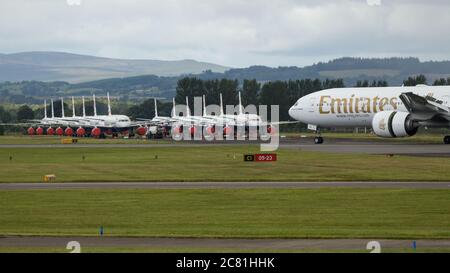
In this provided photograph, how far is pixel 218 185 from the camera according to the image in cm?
4797

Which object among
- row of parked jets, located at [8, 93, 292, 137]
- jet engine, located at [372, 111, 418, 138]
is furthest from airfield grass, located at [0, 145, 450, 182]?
row of parked jets, located at [8, 93, 292, 137]

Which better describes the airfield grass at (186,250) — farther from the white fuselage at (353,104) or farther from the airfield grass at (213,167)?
the white fuselage at (353,104)

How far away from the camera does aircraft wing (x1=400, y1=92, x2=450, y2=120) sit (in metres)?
79.1

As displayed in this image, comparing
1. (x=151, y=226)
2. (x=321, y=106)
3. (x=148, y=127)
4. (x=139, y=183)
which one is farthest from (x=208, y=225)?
(x=148, y=127)

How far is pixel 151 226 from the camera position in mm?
33219

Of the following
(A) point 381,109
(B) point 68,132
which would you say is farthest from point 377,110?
(B) point 68,132

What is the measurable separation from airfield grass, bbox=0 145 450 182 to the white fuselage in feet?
41.0

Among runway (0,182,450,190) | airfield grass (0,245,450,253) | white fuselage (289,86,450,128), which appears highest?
white fuselage (289,86,450,128)

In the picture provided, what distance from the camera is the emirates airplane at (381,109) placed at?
263 feet

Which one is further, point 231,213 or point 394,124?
point 394,124

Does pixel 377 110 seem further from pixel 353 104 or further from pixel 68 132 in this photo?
pixel 68 132

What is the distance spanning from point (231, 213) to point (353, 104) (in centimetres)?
5597

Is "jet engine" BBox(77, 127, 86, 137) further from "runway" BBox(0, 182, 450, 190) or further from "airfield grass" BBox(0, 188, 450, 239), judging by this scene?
"airfield grass" BBox(0, 188, 450, 239)
